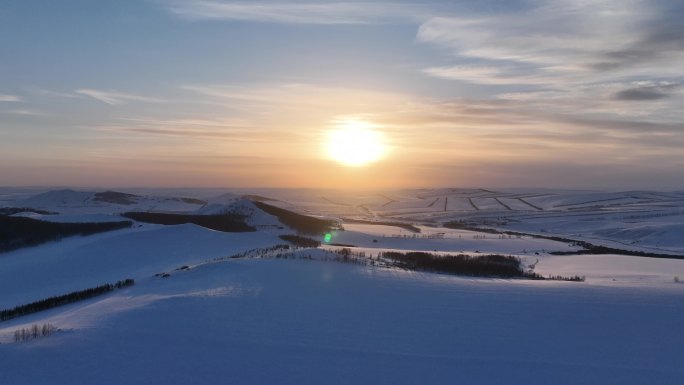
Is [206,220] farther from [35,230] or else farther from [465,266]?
[465,266]

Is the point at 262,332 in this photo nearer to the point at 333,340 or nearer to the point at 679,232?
the point at 333,340

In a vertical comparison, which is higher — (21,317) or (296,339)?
(296,339)

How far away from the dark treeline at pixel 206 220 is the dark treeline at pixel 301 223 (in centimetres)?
414

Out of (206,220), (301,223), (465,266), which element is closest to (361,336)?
(465,266)

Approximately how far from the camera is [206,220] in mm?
44906

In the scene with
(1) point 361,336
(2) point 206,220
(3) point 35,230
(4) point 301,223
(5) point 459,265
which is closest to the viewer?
(1) point 361,336

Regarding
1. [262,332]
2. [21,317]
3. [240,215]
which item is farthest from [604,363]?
[240,215]

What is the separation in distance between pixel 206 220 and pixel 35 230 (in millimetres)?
12366

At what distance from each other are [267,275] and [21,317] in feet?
21.7

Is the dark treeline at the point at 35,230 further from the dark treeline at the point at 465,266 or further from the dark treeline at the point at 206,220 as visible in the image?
the dark treeline at the point at 465,266

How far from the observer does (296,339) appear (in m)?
10.2

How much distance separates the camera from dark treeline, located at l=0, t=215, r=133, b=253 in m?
35.2

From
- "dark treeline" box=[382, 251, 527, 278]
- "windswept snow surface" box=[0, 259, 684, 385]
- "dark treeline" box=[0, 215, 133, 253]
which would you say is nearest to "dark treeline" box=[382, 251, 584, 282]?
"dark treeline" box=[382, 251, 527, 278]

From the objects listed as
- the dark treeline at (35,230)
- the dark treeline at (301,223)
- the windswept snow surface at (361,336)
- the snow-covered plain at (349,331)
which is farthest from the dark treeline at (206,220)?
the windswept snow surface at (361,336)
